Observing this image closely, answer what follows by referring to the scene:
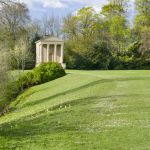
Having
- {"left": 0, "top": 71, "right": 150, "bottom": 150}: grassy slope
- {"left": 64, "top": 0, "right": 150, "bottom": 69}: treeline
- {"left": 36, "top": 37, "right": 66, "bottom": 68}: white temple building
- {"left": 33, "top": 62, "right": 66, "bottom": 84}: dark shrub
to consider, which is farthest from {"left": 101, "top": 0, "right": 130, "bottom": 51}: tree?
{"left": 0, "top": 71, "right": 150, "bottom": 150}: grassy slope

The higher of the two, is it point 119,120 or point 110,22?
point 110,22

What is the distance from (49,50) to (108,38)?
39.0 feet

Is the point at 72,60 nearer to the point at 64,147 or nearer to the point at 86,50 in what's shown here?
the point at 86,50

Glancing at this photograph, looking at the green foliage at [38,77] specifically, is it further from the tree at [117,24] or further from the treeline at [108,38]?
the tree at [117,24]

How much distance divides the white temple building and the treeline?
6.24 ft

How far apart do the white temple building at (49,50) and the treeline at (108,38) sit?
190cm

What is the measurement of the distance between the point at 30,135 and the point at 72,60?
59.0 metres

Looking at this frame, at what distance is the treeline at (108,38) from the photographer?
72250mm

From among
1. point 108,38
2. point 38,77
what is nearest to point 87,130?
point 38,77

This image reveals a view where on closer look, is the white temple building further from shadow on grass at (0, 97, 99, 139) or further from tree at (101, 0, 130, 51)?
shadow on grass at (0, 97, 99, 139)

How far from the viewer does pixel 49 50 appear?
7525cm

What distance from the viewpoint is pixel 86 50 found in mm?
73688

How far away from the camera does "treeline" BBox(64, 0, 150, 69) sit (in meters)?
72.2

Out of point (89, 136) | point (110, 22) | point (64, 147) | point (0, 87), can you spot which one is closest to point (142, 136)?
point (89, 136)
